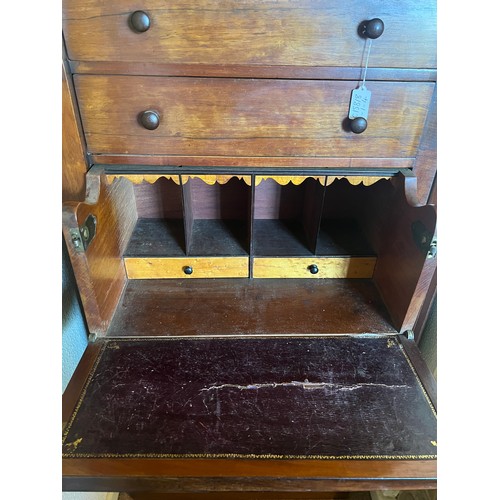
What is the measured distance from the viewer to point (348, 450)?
720 millimetres

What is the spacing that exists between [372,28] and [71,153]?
25.9 inches

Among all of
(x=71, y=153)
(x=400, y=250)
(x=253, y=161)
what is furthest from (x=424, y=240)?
(x=71, y=153)

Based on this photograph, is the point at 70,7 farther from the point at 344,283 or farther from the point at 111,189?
the point at 344,283

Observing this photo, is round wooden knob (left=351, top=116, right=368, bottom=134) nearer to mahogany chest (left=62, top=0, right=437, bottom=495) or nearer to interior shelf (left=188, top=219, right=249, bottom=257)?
mahogany chest (left=62, top=0, right=437, bottom=495)

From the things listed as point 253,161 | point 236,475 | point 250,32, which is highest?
point 250,32

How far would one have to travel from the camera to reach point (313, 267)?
115 cm

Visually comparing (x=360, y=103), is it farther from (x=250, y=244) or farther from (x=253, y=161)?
(x=250, y=244)

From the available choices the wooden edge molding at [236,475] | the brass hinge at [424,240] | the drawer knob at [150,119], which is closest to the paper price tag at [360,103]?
the brass hinge at [424,240]

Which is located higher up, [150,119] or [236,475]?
[150,119]

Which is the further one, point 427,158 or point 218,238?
point 218,238

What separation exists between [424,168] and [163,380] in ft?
2.54

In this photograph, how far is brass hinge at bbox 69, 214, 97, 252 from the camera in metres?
0.80

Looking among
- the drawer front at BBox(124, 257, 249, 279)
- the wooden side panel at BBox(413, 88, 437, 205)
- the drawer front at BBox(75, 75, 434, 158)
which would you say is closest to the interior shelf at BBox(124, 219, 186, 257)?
the drawer front at BBox(124, 257, 249, 279)
